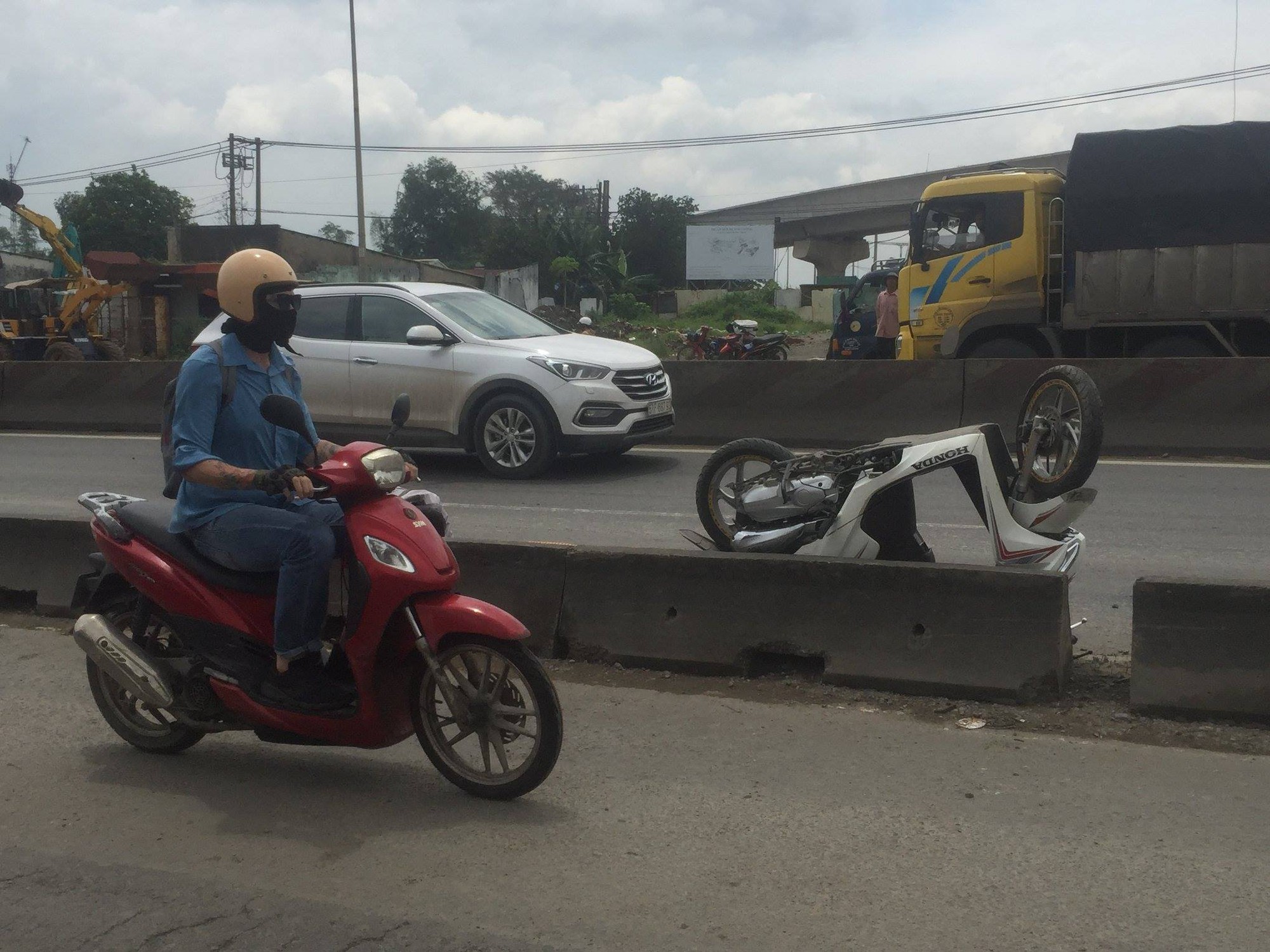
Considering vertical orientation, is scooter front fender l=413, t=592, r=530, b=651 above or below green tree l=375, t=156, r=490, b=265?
below

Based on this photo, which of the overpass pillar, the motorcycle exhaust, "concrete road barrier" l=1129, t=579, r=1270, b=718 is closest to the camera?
"concrete road barrier" l=1129, t=579, r=1270, b=718

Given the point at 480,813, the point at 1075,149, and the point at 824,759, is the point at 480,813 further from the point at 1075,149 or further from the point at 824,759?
the point at 1075,149

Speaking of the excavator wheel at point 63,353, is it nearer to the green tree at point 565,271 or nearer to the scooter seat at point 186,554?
the scooter seat at point 186,554

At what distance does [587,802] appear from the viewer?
4070 mm

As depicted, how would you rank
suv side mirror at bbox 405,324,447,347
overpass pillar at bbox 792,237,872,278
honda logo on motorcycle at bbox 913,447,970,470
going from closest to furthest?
honda logo on motorcycle at bbox 913,447,970,470, suv side mirror at bbox 405,324,447,347, overpass pillar at bbox 792,237,872,278

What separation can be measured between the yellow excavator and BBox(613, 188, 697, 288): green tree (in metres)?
52.3

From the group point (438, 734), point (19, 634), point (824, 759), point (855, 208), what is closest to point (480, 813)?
point (438, 734)

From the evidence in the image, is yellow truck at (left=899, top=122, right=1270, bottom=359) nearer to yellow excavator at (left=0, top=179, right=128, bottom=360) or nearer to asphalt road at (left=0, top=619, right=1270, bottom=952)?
asphalt road at (left=0, top=619, right=1270, bottom=952)

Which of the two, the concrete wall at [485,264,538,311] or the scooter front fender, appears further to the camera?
the concrete wall at [485,264,538,311]

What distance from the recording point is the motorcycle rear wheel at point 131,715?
4535 mm

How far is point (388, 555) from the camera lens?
390cm

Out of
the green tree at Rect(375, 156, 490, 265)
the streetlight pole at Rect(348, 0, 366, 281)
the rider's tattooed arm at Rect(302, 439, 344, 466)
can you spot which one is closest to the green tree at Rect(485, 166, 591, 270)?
the green tree at Rect(375, 156, 490, 265)

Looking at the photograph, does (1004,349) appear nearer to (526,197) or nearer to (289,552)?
(289,552)

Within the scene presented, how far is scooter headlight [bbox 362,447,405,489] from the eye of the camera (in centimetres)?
389
